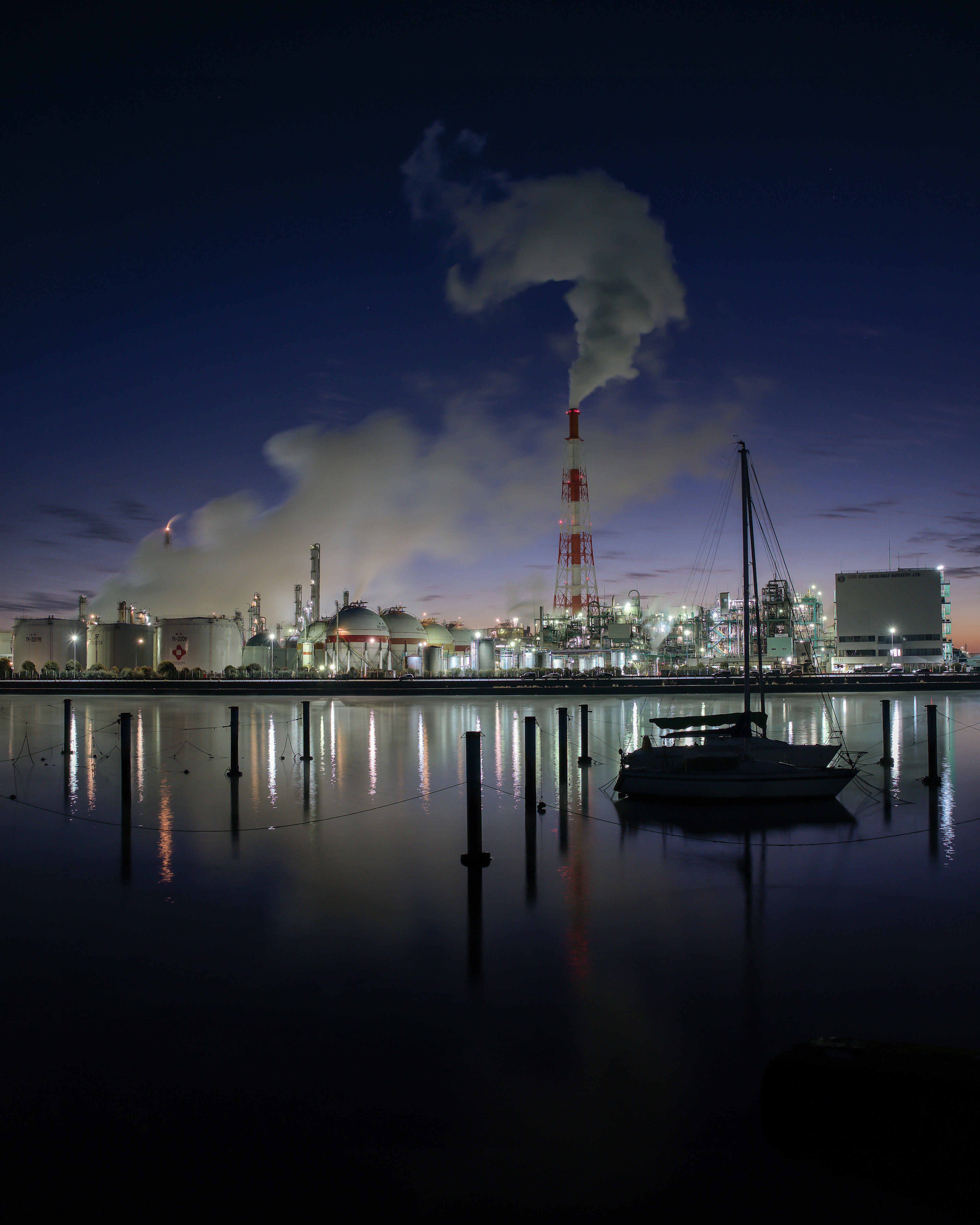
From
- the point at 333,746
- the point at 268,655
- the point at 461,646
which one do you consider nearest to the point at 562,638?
the point at 461,646

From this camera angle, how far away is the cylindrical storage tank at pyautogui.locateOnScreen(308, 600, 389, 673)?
81125 mm

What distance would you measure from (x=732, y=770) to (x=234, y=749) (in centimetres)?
1307

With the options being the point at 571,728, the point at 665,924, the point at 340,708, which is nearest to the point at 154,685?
the point at 340,708

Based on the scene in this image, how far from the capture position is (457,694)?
201ft

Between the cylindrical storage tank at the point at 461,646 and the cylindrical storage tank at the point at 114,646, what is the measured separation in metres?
36.1

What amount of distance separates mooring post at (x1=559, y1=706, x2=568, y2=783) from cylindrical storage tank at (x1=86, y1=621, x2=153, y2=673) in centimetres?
7214

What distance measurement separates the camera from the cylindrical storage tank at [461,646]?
9519cm

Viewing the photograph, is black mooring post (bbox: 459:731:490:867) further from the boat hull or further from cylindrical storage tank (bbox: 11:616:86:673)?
cylindrical storage tank (bbox: 11:616:86:673)

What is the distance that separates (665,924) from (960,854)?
6.89 metres

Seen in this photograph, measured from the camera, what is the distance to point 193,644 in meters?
82.0

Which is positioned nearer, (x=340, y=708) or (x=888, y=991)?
(x=888, y=991)

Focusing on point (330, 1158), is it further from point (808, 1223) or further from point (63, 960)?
point (63, 960)

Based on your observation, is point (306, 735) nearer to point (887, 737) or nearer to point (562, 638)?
point (887, 737)

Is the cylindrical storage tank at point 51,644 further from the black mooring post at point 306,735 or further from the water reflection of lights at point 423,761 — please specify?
the black mooring post at point 306,735
